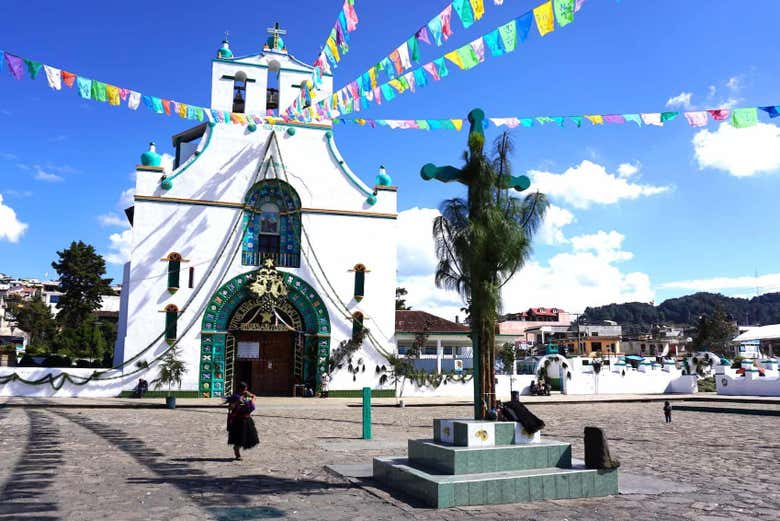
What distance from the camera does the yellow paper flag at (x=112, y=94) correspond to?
1413 cm

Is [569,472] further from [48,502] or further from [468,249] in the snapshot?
[48,502]

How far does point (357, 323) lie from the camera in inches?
1182

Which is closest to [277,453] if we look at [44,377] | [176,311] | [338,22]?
[338,22]

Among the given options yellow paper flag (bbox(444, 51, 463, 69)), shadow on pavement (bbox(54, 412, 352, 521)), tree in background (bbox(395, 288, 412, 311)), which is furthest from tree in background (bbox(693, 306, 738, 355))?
shadow on pavement (bbox(54, 412, 352, 521))

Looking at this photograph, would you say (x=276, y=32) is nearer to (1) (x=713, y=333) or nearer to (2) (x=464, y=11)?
(2) (x=464, y=11)

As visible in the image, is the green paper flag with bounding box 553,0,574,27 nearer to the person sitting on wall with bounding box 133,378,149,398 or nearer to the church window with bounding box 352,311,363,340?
the church window with bounding box 352,311,363,340

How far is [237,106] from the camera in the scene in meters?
31.3

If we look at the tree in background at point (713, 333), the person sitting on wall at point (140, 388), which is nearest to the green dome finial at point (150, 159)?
the person sitting on wall at point (140, 388)

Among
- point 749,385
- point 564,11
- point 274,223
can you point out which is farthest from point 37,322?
point 564,11

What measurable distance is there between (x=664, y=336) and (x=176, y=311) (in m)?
110

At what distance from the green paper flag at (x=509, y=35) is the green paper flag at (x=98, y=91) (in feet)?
28.8

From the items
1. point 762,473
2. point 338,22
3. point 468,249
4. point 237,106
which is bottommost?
point 762,473

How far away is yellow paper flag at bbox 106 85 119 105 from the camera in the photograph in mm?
14134

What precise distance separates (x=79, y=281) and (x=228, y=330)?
110ft
